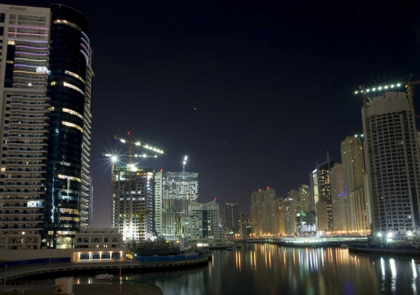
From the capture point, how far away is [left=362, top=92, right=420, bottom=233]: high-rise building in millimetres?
155500

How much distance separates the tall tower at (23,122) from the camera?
101 m

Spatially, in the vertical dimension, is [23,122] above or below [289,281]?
above

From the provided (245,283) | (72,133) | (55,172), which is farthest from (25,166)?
(245,283)

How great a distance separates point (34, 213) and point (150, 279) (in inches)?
1844

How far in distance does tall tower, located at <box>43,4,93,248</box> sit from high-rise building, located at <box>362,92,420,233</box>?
384ft

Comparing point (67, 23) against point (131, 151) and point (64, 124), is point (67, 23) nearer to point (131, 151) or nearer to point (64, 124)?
point (64, 124)

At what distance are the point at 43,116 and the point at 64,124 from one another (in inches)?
252

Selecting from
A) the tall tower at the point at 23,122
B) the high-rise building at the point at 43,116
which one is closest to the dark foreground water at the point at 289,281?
the tall tower at the point at 23,122

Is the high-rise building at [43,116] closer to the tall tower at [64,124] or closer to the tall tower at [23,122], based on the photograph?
the tall tower at [64,124]

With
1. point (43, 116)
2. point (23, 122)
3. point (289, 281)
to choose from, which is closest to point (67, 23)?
point (43, 116)

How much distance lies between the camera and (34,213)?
338 feet

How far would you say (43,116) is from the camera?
355 ft

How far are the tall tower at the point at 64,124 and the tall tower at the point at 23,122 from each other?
2157 mm

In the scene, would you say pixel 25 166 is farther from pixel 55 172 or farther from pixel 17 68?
pixel 17 68
